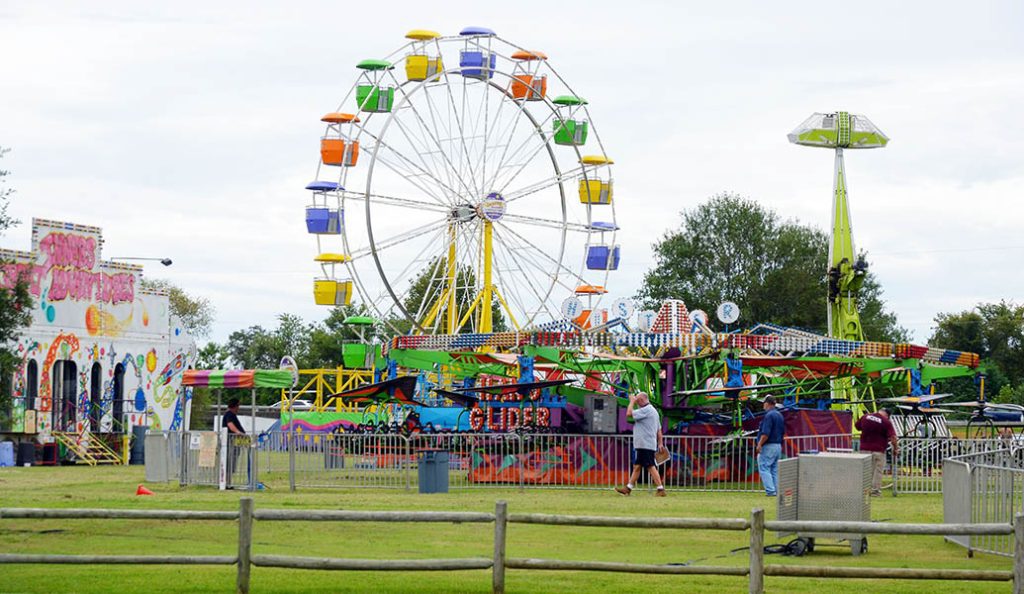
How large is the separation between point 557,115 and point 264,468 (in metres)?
20.7

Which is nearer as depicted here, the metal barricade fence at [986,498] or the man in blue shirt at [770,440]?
the metal barricade fence at [986,498]

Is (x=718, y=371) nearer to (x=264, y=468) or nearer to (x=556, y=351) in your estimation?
(x=556, y=351)

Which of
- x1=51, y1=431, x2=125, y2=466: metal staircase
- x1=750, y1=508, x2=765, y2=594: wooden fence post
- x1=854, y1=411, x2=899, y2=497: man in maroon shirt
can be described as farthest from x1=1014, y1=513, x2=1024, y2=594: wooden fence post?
x1=51, y1=431, x2=125, y2=466: metal staircase

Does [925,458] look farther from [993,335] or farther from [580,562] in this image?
[993,335]

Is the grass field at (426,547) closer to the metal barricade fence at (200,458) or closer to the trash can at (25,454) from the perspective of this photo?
the metal barricade fence at (200,458)

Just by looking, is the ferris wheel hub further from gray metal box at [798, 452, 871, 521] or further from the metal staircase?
gray metal box at [798, 452, 871, 521]

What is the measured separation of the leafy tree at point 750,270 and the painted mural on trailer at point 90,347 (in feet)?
109

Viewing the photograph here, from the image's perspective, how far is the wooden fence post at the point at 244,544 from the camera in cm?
1387

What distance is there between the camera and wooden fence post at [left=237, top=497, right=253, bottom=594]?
13867mm

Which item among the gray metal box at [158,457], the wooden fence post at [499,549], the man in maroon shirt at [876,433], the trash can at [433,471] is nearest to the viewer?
the wooden fence post at [499,549]

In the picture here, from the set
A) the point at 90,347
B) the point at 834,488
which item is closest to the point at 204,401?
the point at 90,347

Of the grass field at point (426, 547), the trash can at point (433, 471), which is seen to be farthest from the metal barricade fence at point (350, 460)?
the grass field at point (426, 547)

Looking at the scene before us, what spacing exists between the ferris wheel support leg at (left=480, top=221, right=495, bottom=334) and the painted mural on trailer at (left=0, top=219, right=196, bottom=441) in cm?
930

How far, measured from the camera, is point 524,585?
14.5 meters
